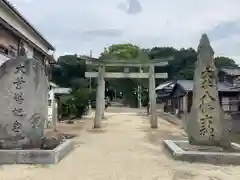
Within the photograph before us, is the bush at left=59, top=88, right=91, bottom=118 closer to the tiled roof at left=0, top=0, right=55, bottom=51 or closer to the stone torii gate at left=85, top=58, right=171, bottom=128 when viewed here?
the tiled roof at left=0, top=0, right=55, bottom=51

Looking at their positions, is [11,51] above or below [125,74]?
above

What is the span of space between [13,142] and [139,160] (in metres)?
3.11

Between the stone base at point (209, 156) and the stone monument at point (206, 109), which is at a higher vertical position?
the stone monument at point (206, 109)

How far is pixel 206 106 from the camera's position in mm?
8930

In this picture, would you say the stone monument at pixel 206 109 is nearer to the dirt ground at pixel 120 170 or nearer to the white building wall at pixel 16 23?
the dirt ground at pixel 120 170

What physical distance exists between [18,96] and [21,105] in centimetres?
23

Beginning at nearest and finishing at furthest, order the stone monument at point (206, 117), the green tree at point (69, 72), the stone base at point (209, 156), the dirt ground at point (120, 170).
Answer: the dirt ground at point (120, 170) < the stone base at point (209, 156) < the stone monument at point (206, 117) < the green tree at point (69, 72)

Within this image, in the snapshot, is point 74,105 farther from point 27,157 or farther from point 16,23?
point 27,157

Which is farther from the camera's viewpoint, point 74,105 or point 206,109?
point 74,105

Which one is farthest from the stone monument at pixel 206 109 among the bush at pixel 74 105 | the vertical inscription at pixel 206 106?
the bush at pixel 74 105

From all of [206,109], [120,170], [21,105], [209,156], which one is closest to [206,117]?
[206,109]

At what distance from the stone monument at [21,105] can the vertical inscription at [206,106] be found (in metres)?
4.25

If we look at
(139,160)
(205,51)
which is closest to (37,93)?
(139,160)

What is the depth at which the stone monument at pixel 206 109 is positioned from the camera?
343 inches
